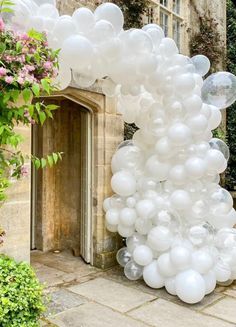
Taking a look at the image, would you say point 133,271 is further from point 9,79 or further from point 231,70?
point 231,70

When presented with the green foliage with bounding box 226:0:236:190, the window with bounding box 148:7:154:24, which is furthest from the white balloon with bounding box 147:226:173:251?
the green foliage with bounding box 226:0:236:190

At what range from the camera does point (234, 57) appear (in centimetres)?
1020

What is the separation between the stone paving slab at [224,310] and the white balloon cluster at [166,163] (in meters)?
0.18

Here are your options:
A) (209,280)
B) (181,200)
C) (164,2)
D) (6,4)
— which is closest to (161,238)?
(181,200)

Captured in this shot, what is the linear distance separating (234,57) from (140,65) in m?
7.19

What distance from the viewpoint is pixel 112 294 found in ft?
15.1

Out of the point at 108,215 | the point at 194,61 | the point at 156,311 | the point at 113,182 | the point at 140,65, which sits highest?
the point at 194,61

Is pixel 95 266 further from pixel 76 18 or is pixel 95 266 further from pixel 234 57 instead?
pixel 234 57

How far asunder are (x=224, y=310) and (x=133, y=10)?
474cm

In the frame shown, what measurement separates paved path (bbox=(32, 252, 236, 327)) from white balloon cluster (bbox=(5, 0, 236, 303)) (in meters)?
0.16

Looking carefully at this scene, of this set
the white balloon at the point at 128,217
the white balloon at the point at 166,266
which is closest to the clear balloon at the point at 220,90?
the white balloon at the point at 128,217

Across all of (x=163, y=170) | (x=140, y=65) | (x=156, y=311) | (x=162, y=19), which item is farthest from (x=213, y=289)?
(x=162, y=19)

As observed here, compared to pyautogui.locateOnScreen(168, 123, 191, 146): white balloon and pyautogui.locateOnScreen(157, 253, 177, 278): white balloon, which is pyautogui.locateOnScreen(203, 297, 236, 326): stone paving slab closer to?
pyautogui.locateOnScreen(157, 253, 177, 278): white balloon

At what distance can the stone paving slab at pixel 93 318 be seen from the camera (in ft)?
12.4
